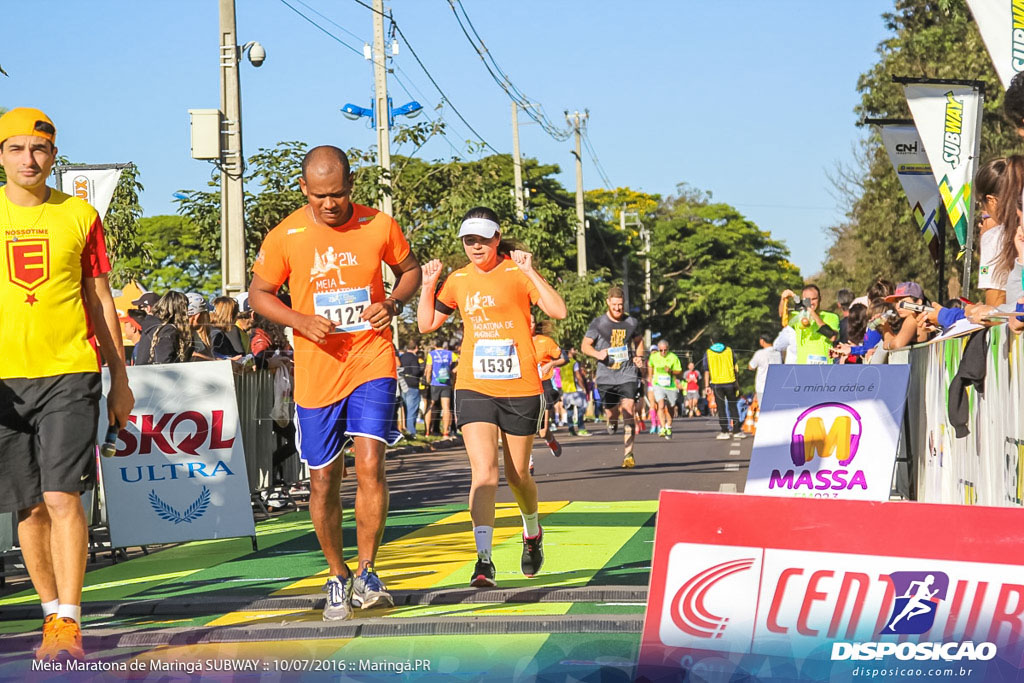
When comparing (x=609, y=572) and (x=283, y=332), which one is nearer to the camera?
(x=609, y=572)

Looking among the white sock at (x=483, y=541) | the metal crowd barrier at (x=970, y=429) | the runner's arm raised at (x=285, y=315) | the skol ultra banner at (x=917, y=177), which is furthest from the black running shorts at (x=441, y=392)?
the runner's arm raised at (x=285, y=315)

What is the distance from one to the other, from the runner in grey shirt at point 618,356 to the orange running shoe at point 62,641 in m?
10.5

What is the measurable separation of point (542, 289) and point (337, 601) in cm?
209

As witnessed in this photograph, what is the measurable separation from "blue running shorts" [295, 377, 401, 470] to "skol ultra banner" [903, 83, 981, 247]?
25.4 feet

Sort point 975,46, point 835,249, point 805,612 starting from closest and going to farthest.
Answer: point 805,612 → point 975,46 → point 835,249

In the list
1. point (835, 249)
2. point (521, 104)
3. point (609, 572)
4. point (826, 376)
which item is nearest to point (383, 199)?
point (826, 376)

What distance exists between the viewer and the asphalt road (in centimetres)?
1323

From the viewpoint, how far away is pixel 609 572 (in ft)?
25.0

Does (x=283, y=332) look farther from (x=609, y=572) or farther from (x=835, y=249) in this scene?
(x=835, y=249)

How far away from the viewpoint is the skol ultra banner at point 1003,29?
9.38 meters

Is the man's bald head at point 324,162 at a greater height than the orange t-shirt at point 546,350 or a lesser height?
greater

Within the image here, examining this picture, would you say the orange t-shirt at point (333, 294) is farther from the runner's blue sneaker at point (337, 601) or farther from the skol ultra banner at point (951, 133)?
the skol ultra banner at point (951, 133)

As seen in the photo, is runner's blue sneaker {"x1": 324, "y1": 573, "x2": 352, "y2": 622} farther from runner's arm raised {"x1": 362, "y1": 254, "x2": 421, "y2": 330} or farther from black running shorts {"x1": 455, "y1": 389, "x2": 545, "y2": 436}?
black running shorts {"x1": 455, "y1": 389, "x2": 545, "y2": 436}

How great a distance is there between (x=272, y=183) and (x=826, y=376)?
11.3 m
